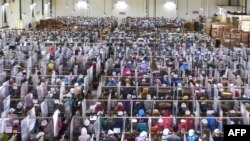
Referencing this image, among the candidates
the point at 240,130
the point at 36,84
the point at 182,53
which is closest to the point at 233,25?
the point at 182,53

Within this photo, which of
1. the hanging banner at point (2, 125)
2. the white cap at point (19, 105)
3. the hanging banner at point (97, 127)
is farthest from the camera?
the white cap at point (19, 105)

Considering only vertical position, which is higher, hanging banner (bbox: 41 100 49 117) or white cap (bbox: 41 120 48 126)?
hanging banner (bbox: 41 100 49 117)

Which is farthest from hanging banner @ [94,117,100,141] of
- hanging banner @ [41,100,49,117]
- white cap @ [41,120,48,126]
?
hanging banner @ [41,100,49,117]

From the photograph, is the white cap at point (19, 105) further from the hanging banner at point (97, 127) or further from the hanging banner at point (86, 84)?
the hanging banner at point (86, 84)

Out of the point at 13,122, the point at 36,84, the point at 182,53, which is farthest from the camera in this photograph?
the point at 182,53

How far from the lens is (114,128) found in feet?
48.7

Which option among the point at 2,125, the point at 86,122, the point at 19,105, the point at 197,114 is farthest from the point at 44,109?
the point at 197,114

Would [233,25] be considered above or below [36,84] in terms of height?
above

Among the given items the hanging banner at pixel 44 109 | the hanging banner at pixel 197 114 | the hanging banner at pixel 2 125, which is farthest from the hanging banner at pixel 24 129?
the hanging banner at pixel 197 114

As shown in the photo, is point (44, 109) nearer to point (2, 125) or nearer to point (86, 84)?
point (2, 125)

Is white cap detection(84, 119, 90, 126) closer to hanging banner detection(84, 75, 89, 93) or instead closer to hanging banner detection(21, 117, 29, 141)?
hanging banner detection(21, 117, 29, 141)

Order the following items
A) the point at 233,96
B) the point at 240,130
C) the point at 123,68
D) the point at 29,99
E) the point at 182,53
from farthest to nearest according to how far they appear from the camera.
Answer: the point at 182,53 < the point at 123,68 < the point at 233,96 < the point at 29,99 < the point at 240,130

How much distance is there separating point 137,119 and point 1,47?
18.2 metres

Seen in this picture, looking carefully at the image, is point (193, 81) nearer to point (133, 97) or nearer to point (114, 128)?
point (133, 97)
